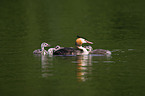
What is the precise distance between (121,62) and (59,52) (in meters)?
3.14

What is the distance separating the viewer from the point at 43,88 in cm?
1319

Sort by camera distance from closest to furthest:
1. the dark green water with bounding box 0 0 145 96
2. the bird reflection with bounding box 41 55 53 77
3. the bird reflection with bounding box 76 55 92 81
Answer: the dark green water with bounding box 0 0 145 96 < the bird reflection with bounding box 76 55 92 81 < the bird reflection with bounding box 41 55 53 77

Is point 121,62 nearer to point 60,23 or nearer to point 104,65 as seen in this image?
point 104,65

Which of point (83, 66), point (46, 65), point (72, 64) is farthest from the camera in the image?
point (72, 64)

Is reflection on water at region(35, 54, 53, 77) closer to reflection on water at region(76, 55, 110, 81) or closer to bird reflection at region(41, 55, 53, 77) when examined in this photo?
bird reflection at region(41, 55, 53, 77)

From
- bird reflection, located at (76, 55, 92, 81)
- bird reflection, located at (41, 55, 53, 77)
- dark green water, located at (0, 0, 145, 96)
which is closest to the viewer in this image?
dark green water, located at (0, 0, 145, 96)

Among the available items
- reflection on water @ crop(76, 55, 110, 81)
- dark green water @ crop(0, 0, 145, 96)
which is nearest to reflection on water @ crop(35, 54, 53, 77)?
dark green water @ crop(0, 0, 145, 96)

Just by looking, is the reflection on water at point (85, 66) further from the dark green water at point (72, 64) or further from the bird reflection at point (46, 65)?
the bird reflection at point (46, 65)

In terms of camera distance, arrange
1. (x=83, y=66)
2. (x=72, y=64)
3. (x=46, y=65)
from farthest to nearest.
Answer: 1. (x=72, y=64)
2. (x=46, y=65)
3. (x=83, y=66)

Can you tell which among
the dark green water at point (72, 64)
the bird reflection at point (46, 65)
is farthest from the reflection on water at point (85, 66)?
the bird reflection at point (46, 65)

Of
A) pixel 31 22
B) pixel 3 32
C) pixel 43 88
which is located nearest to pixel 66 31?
pixel 3 32

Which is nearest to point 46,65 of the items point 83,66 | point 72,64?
point 72,64

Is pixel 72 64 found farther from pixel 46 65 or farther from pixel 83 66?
pixel 46 65

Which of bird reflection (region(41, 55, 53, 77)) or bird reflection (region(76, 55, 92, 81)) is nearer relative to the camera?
bird reflection (region(76, 55, 92, 81))
